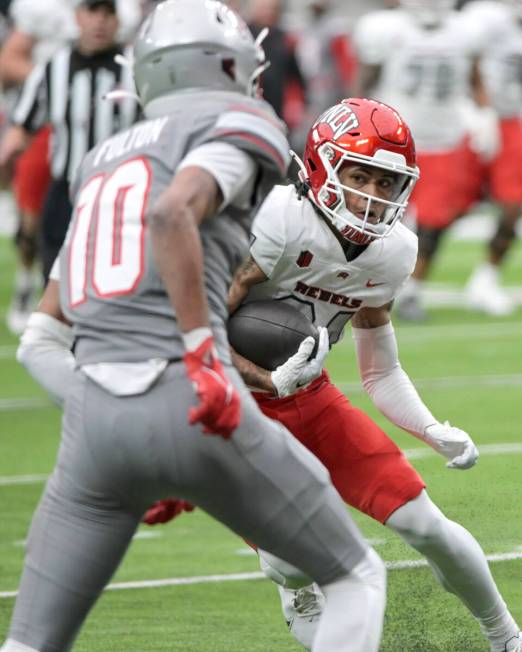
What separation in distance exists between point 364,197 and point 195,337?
1067mm

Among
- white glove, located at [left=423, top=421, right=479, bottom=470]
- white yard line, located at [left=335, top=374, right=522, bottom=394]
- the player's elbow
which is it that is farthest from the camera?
white yard line, located at [left=335, top=374, right=522, bottom=394]

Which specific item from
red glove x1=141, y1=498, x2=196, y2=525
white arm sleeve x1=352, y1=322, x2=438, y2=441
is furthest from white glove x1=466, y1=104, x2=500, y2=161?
red glove x1=141, y1=498, x2=196, y2=525

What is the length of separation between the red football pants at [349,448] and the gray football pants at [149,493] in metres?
0.82

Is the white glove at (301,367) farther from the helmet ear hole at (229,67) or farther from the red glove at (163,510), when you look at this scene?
the helmet ear hole at (229,67)

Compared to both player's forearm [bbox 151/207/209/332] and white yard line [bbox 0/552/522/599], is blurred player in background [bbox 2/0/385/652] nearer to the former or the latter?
player's forearm [bbox 151/207/209/332]

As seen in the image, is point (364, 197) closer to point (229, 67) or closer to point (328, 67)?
point (229, 67)

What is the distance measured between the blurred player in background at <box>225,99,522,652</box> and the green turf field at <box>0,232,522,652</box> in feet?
0.80

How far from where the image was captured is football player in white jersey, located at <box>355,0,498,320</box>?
10.3 m

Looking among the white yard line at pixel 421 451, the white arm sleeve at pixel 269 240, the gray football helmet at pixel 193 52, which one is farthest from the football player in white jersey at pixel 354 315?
the white yard line at pixel 421 451

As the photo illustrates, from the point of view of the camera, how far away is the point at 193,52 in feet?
10.3

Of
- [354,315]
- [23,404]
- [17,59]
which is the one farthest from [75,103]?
[354,315]

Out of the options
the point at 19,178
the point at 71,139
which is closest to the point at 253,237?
the point at 71,139

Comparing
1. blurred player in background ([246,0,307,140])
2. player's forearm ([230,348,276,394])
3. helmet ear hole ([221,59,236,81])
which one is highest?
helmet ear hole ([221,59,236,81])

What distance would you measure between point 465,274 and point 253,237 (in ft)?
29.7
